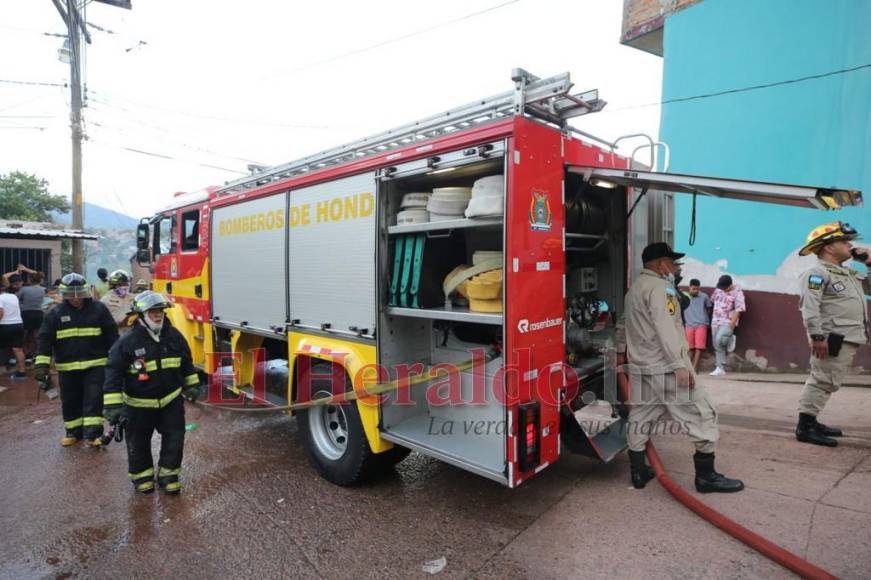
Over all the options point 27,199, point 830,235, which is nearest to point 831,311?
point 830,235

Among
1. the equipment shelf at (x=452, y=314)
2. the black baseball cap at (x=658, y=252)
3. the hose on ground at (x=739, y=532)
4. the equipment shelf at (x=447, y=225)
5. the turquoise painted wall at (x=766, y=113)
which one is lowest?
the hose on ground at (x=739, y=532)

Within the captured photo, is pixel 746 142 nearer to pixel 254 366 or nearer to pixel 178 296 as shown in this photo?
Answer: pixel 254 366

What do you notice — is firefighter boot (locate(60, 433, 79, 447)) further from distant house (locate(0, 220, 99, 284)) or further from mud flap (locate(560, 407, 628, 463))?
distant house (locate(0, 220, 99, 284))

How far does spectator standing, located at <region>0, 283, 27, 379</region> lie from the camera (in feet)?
25.2

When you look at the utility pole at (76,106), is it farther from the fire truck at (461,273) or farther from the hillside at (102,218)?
the hillside at (102,218)

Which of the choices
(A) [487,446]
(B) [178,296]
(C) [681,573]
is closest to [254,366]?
(B) [178,296]

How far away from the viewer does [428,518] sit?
3385mm

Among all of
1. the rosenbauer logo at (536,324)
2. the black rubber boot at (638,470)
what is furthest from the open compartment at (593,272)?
the rosenbauer logo at (536,324)

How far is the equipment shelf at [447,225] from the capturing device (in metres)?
2.99

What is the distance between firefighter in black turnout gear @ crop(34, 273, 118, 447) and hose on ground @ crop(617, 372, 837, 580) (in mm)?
5013

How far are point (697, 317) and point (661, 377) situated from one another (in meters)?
4.94

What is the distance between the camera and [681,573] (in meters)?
2.63

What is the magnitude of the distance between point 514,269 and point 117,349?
10.3 feet

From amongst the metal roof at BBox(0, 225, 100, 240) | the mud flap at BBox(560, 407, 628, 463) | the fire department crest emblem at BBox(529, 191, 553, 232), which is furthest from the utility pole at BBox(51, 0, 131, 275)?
the mud flap at BBox(560, 407, 628, 463)
